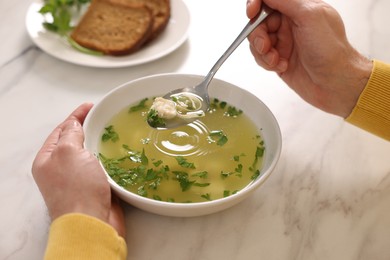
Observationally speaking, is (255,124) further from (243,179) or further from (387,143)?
(387,143)

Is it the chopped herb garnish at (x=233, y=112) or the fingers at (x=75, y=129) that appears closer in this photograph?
the fingers at (x=75, y=129)

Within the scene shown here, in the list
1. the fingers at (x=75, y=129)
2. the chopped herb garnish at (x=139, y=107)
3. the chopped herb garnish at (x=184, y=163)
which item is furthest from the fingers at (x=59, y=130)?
the chopped herb garnish at (x=184, y=163)

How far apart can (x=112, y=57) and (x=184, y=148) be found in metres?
0.48

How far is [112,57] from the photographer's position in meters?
1.45

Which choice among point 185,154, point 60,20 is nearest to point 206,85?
point 185,154

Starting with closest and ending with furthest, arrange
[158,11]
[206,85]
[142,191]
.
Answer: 1. [142,191]
2. [206,85]
3. [158,11]

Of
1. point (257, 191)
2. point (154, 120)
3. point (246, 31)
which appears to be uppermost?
point (246, 31)

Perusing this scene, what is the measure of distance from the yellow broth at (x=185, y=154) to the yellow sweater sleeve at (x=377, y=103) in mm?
248

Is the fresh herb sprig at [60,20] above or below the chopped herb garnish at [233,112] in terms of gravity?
above

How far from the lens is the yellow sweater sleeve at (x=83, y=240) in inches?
33.1

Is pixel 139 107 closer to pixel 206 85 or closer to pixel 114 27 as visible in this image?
pixel 206 85

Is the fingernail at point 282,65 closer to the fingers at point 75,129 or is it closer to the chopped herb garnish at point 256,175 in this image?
the chopped herb garnish at point 256,175

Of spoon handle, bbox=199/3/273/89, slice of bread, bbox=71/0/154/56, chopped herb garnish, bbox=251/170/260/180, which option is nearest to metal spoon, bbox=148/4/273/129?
spoon handle, bbox=199/3/273/89

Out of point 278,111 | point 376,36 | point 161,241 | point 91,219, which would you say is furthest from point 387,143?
point 91,219
